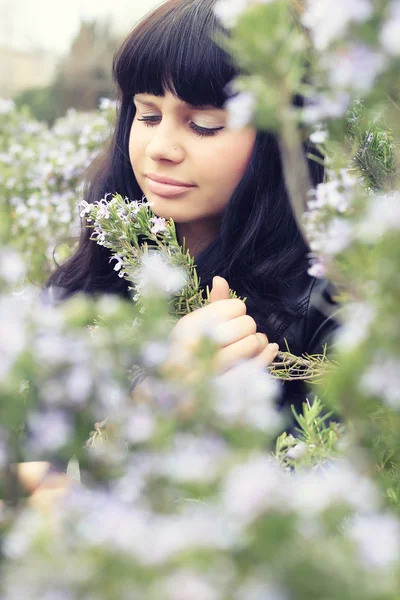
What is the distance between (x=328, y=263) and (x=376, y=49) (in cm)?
19

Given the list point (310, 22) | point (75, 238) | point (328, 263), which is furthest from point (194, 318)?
point (75, 238)

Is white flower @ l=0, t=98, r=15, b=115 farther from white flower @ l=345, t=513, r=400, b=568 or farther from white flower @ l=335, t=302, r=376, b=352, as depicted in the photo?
white flower @ l=345, t=513, r=400, b=568

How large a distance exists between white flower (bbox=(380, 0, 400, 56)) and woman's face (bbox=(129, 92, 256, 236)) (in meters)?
0.90

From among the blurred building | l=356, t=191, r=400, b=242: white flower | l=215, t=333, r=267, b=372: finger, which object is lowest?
the blurred building

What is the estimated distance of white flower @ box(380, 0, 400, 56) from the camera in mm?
485

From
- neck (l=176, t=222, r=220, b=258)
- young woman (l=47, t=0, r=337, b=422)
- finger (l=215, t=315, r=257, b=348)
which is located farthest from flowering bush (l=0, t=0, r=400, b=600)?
neck (l=176, t=222, r=220, b=258)

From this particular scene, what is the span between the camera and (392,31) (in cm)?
49

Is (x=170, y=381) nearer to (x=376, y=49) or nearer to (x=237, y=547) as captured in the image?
(x=237, y=547)

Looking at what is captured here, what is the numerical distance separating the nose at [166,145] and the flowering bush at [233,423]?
0.73 metres

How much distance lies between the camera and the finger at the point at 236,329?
1.10m

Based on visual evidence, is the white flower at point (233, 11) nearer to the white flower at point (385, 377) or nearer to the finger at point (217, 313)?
the white flower at point (385, 377)

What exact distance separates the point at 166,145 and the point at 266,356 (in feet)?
1.69

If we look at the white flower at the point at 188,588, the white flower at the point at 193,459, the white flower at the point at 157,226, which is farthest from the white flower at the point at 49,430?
the white flower at the point at 157,226

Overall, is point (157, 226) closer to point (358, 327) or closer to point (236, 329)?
point (236, 329)
